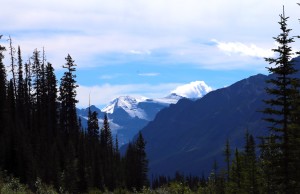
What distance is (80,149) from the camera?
70.6 metres

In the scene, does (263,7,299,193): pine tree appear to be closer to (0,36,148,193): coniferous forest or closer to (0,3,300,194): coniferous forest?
(0,3,300,194): coniferous forest

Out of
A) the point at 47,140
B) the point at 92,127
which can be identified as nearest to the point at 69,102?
the point at 47,140

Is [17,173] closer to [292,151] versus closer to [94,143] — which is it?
[292,151]

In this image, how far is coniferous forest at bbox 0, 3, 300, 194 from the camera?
24516 mm

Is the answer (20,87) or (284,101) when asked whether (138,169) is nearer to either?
(20,87)

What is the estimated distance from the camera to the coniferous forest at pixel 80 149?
80.4ft

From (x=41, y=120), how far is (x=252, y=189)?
43534mm

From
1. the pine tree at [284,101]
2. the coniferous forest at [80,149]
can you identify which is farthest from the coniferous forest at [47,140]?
the pine tree at [284,101]

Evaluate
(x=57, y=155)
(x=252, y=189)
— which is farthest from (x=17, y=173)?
(x=252, y=189)

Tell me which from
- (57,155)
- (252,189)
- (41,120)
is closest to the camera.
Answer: (252,189)

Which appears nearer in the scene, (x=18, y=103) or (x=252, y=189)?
(x=252, y=189)

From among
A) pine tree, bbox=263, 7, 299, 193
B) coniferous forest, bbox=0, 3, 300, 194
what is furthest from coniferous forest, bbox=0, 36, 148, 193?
pine tree, bbox=263, 7, 299, 193

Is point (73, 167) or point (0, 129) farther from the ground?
point (0, 129)

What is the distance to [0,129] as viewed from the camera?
54125mm
